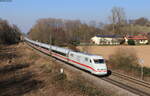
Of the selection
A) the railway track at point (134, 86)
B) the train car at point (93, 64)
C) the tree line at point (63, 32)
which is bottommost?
the railway track at point (134, 86)

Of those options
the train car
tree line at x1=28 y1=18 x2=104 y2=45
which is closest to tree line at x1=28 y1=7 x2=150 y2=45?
tree line at x1=28 y1=18 x2=104 y2=45

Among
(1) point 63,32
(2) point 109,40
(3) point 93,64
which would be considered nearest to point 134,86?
(3) point 93,64

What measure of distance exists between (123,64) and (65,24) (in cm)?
12328

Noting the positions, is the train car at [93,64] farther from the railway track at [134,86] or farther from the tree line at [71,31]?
the tree line at [71,31]

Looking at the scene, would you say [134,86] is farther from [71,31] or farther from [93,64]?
[71,31]

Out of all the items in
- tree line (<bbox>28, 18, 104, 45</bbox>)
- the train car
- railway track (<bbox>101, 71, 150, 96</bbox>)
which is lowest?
railway track (<bbox>101, 71, 150, 96</bbox>)

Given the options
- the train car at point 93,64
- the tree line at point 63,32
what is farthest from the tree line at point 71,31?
the train car at point 93,64

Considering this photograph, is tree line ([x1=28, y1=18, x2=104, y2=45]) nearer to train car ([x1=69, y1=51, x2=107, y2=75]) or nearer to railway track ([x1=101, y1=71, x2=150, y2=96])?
train car ([x1=69, y1=51, x2=107, y2=75])

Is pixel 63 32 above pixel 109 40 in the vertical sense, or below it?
above

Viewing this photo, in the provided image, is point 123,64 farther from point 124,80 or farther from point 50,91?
point 50,91

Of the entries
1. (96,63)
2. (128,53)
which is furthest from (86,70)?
(128,53)

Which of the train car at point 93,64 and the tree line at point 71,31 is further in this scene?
the tree line at point 71,31

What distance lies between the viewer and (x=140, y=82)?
18.7 metres

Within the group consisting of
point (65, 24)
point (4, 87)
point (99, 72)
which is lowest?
point (4, 87)
